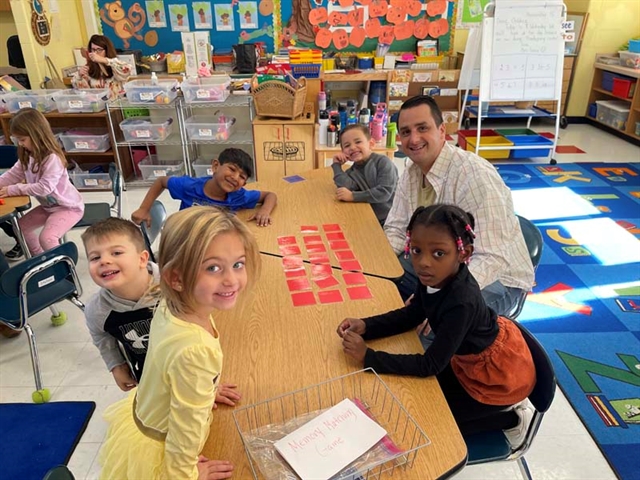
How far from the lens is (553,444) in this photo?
195cm

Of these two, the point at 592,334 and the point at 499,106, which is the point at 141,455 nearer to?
the point at 592,334

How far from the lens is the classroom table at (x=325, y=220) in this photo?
6.21 ft

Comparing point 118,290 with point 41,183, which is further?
point 41,183

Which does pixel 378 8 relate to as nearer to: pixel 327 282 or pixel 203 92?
pixel 203 92

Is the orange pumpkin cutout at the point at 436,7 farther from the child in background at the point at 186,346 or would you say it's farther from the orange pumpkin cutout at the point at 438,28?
the child in background at the point at 186,346

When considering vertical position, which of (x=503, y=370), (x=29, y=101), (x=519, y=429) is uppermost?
(x=29, y=101)

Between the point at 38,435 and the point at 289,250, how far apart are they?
1.34m

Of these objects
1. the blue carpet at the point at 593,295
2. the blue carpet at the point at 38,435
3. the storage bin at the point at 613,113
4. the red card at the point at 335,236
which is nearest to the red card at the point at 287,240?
the red card at the point at 335,236

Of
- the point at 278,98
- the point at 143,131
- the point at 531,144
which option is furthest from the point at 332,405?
the point at 531,144

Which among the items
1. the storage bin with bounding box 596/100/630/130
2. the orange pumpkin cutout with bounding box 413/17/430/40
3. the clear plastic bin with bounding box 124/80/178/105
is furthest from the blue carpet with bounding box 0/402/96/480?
the storage bin with bounding box 596/100/630/130

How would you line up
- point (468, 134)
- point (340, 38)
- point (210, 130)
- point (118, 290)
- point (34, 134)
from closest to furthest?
point (118, 290), point (34, 134), point (210, 130), point (468, 134), point (340, 38)

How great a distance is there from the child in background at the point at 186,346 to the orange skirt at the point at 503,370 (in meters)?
0.78

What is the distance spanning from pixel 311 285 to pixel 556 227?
2888 millimetres

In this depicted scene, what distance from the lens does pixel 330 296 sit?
5.38 ft
